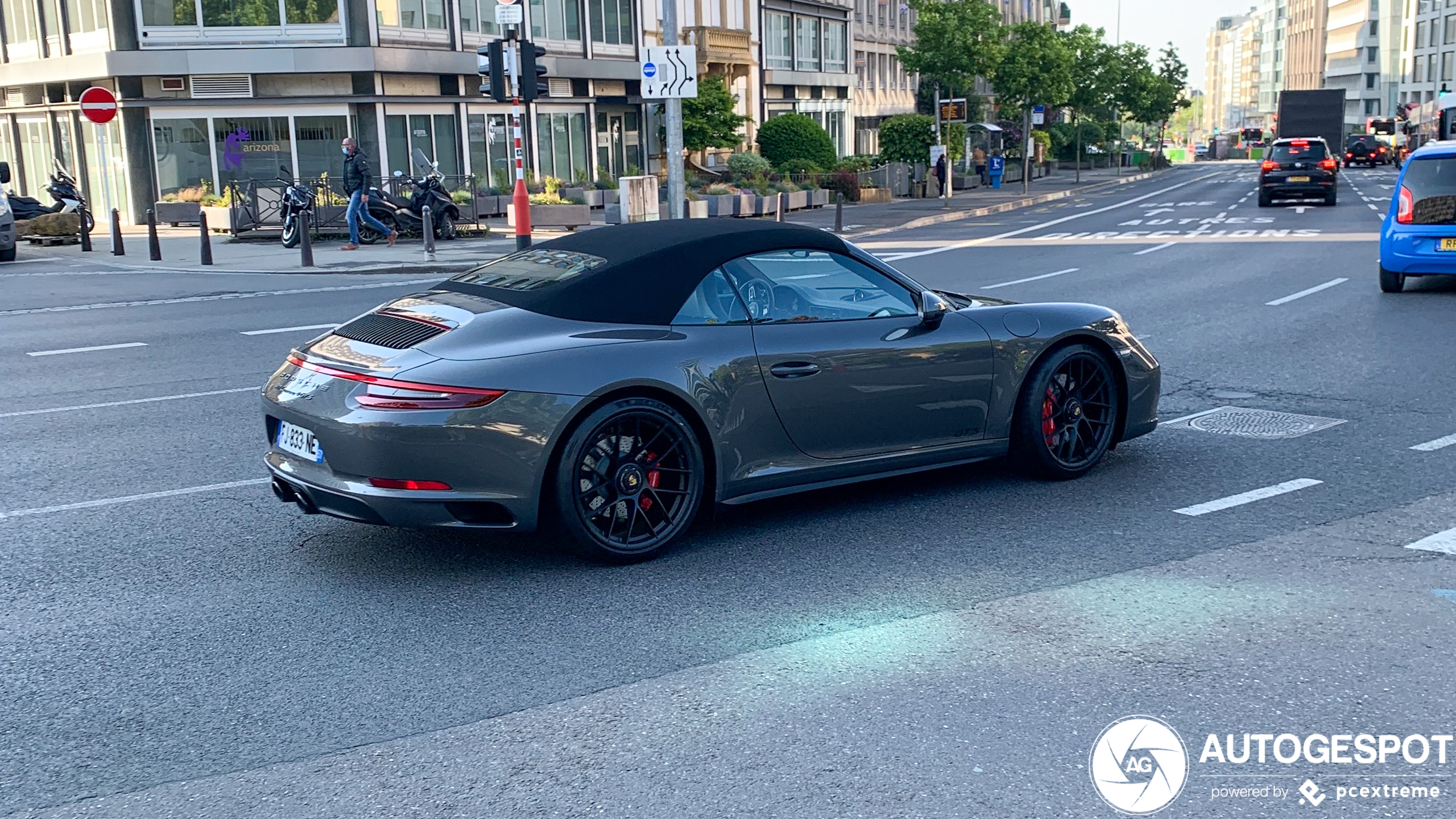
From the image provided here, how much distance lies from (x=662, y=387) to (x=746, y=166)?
3355cm

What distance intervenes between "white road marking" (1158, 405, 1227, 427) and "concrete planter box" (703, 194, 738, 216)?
79.4 ft

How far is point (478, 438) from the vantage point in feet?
17.6

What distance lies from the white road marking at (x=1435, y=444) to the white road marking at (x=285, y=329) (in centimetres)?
992

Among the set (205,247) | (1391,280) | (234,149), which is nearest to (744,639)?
(1391,280)

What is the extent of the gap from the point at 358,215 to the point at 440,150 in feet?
44.2

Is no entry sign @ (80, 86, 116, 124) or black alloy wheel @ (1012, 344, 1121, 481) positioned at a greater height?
no entry sign @ (80, 86, 116, 124)

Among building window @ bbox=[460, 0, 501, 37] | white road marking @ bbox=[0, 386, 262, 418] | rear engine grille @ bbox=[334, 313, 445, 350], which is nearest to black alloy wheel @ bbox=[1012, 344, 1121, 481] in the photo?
rear engine grille @ bbox=[334, 313, 445, 350]

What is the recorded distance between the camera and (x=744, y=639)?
16.1 feet

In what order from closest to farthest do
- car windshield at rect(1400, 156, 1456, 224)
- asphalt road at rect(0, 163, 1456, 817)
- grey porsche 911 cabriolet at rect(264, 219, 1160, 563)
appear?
asphalt road at rect(0, 163, 1456, 817) < grey porsche 911 cabriolet at rect(264, 219, 1160, 563) < car windshield at rect(1400, 156, 1456, 224)

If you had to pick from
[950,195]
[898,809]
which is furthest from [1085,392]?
[950,195]

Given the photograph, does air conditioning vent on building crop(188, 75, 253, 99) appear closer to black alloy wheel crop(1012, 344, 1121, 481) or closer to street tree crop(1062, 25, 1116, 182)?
black alloy wheel crop(1012, 344, 1121, 481)

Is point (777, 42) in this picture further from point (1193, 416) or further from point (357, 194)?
point (1193, 416)

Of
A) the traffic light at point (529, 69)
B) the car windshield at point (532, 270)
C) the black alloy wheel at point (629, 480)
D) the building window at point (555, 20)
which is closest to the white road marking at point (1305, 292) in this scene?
the car windshield at point (532, 270)

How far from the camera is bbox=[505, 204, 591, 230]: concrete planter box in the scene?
28.9 metres
